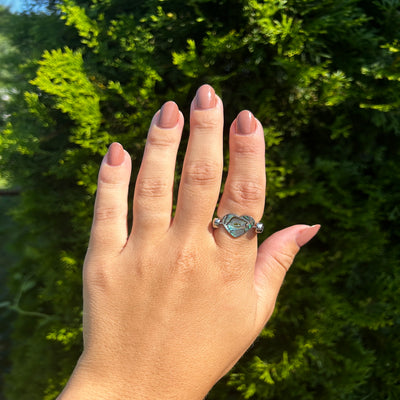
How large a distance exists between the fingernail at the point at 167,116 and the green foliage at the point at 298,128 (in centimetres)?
52

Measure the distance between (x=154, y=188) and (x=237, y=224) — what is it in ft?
1.47

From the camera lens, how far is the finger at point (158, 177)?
5.70 ft

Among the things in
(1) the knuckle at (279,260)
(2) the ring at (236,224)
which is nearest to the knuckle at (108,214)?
(2) the ring at (236,224)

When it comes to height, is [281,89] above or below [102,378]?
above

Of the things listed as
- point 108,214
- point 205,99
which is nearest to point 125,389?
point 108,214

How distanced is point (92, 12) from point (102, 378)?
2348 mm

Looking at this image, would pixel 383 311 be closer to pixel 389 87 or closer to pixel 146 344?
pixel 389 87

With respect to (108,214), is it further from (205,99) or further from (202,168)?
(205,99)

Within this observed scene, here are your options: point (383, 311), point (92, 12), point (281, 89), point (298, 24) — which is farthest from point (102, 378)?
point (92, 12)

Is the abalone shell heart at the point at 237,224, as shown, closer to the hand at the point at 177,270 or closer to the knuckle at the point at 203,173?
the hand at the point at 177,270

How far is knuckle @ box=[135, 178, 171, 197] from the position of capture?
1.75 m

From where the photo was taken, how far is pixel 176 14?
2348mm

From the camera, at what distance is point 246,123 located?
1.70 m

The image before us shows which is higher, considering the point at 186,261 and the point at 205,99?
the point at 205,99
